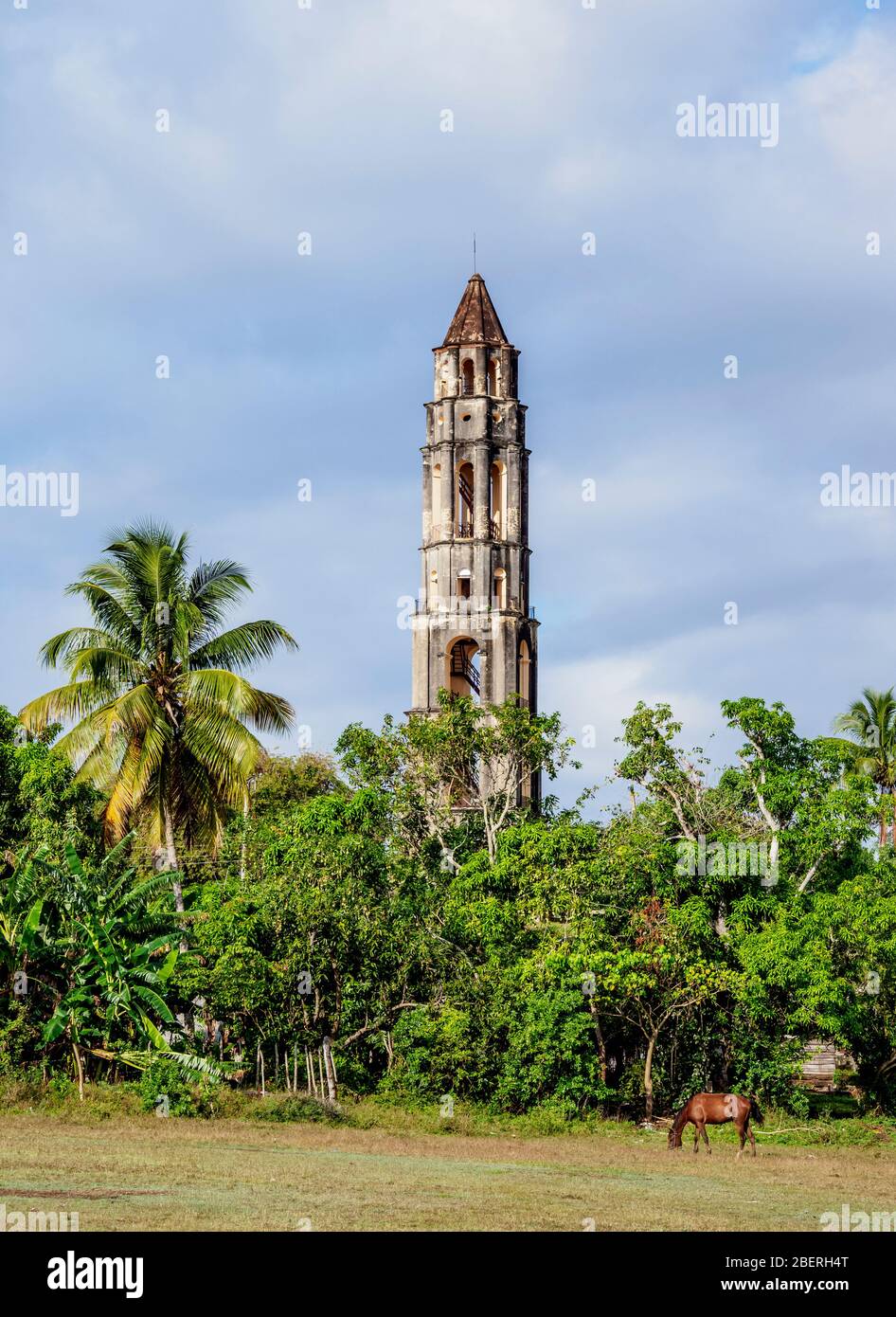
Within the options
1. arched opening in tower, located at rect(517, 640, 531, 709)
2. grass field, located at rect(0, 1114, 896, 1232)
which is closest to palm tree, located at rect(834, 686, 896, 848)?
arched opening in tower, located at rect(517, 640, 531, 709)

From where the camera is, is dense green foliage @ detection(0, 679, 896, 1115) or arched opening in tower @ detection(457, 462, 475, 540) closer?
dense green foliage @ detection(0, 679, 896, 1115)

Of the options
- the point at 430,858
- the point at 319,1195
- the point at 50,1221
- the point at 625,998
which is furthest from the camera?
the point at 430,858

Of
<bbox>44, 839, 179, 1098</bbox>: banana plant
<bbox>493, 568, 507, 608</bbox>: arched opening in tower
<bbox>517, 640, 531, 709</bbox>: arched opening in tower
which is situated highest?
<bbox>493, 568, 507, 608</bbox>: arched opening in tower

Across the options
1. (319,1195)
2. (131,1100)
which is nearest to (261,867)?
(131,1100)

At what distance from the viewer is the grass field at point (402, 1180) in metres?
14.3

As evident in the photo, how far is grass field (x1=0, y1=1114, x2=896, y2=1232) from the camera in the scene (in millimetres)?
14266

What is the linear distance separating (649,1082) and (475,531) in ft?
98.1

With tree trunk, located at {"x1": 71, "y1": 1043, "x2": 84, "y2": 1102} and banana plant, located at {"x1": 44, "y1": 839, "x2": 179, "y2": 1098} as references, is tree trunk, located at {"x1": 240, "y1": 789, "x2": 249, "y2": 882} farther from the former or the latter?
tree trunk, located at {"x1": 71, "y1": 1043, "x2": 84, "y2": 1102}

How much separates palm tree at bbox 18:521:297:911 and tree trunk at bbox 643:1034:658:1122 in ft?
31.1

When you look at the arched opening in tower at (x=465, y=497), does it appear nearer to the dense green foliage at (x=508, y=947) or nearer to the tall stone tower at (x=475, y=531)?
the tall stone tower at (x=475, y=531)

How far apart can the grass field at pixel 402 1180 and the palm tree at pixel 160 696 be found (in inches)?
345

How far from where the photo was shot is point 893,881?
29375mm

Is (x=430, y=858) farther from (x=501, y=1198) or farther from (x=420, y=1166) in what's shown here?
(x=501, y=1198)
